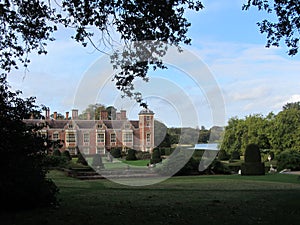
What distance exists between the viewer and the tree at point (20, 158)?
23.2ft

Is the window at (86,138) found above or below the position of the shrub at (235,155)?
above

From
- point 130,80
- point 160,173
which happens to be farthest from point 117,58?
point 160,173

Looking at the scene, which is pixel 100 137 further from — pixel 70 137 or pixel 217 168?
pixel 217 168

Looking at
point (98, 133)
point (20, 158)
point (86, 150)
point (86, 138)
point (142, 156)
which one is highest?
point (98, 133)

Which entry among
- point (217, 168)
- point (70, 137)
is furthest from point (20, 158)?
point (70, 137)

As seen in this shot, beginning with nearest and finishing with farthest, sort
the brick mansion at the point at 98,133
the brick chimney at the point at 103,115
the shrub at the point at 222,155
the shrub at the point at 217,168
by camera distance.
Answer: the shrub at the point at 217,168 → the shrub at the point at 222,155 → the brick mansion at the point at 98,133 → the brick chimney at the point at 103,115

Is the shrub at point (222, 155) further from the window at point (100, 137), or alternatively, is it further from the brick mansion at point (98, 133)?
the window at point (100, 137)

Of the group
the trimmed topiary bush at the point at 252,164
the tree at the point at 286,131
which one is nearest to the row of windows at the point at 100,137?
the tree at the point at 286,131

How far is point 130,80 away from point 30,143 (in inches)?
93.5

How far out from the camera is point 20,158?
725cm

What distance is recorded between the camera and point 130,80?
22.9 feet

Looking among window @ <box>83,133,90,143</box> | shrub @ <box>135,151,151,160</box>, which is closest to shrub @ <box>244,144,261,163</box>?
shrub @ <box>135,151,151,160</box>

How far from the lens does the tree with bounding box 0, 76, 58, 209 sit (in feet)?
23.2

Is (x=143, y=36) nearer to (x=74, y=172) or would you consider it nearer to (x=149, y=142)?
(x=74, y=172)
